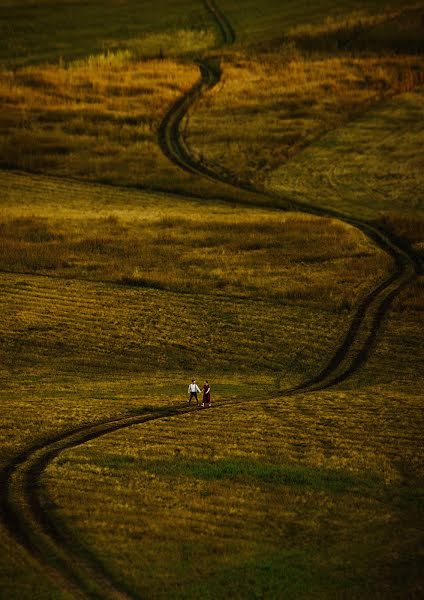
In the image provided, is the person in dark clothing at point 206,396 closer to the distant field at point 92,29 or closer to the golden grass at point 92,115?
the golden grass at point 92,115

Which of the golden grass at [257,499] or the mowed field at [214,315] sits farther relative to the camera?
the mowed field at [214,315]

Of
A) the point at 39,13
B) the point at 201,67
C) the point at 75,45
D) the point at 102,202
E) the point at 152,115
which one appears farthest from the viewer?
the point at 39,13

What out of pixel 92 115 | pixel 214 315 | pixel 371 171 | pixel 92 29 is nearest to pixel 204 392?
pixel 214 315

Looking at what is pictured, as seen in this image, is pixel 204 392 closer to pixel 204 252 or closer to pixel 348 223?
pixel 204 252

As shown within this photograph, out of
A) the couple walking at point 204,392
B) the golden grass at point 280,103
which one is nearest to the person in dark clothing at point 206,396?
the couple walking at point 204,392

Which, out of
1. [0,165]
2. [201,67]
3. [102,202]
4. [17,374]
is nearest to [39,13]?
[201,67]

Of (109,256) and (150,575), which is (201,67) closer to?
(109,256)

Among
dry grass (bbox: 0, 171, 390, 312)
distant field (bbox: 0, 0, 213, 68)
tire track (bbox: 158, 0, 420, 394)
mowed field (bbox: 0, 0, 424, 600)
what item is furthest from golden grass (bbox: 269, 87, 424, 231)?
distant field (bbox: 0, 0, 213, 68)

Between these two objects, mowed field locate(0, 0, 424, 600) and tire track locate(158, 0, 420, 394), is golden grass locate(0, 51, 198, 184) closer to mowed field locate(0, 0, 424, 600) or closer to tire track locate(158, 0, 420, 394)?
mowed field locate(0, 0, 424, 600)
